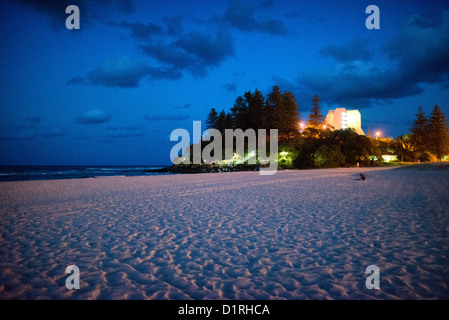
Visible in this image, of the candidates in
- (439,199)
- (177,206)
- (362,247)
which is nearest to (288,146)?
(439,199)

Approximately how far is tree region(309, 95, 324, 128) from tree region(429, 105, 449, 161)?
30.5m

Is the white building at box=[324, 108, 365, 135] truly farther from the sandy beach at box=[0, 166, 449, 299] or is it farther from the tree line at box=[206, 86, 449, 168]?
the sandy beach at box=[0, 166, 449, 299]

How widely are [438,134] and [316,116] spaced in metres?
33.6

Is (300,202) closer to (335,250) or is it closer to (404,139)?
(335,250)

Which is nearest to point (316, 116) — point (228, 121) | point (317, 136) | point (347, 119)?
point (347, 119)

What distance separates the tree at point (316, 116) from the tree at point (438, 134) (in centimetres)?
3050

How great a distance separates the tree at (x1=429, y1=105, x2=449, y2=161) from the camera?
62.8 m

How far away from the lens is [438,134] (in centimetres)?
6322

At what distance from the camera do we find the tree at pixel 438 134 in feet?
206

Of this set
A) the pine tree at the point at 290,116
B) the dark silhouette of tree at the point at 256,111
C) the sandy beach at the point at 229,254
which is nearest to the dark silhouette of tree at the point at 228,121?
the dark silhouette of tree at the point at 256,111

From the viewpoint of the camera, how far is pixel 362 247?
4.68 m

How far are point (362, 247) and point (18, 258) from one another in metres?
6.75

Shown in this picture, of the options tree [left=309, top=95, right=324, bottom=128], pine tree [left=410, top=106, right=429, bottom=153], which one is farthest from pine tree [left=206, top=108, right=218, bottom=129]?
pine tree [left=410, top=106, right=429, bottom=153]

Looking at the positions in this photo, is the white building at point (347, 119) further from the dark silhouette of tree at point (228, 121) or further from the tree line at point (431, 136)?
the dark silhouette of tree at point (228, 121)
